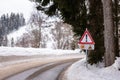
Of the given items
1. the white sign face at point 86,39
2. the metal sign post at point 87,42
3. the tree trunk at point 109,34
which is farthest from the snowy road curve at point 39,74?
the tree trunk at point 109,34

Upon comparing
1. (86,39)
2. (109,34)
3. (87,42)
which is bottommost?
(87,42)

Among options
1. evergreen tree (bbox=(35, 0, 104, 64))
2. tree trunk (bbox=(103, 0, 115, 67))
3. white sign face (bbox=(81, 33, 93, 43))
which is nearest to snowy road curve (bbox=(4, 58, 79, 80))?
white sign face (bbox=(81, 33, 93, 43))

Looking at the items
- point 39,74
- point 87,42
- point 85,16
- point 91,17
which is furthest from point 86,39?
Result: point 85,16

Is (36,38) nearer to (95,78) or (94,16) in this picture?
(94,16)

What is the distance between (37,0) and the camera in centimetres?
1750

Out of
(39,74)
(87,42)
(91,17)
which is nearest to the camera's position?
(87,42)

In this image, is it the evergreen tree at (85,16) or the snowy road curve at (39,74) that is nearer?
the snowy road curve at (39,74)

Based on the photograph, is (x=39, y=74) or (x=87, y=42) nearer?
(x=87, y=42)

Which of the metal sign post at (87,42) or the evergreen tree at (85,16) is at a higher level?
the evergreen tree at (85,16)

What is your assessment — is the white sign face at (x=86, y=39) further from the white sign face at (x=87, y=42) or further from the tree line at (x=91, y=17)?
the tree line at (x=91, y=17)

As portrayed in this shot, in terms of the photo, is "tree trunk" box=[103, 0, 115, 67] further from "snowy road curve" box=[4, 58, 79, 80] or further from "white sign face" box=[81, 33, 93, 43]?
"snowy road curve" box=[4, 58, 79, 80]

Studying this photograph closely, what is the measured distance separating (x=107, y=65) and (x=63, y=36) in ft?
145

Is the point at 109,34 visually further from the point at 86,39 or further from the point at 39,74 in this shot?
the point at 39,74

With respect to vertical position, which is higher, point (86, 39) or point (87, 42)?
point (86, 39)
